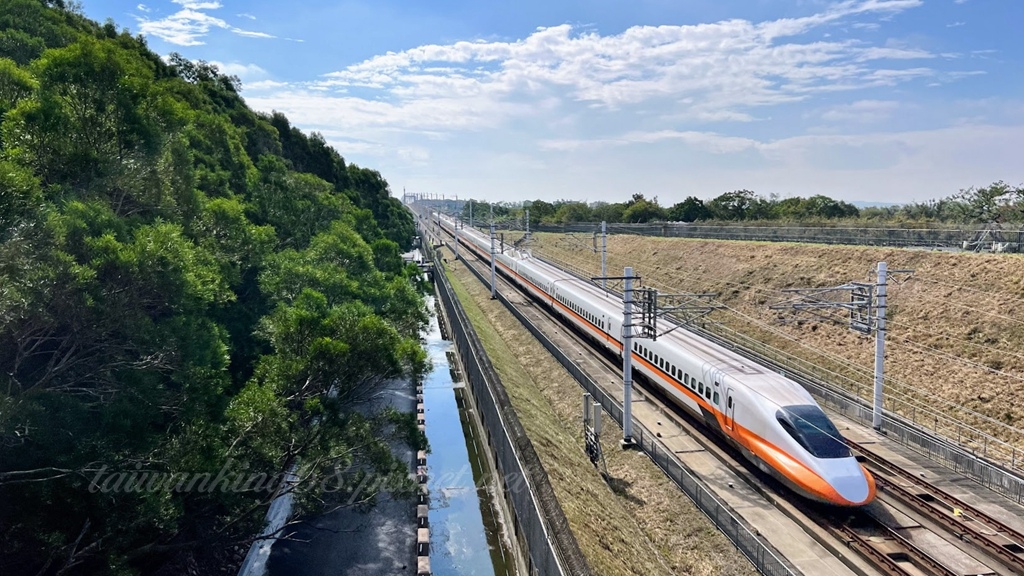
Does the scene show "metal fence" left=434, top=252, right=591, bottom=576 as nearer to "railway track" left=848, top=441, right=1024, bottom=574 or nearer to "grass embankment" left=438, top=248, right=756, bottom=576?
"grass embankment" left=438, top=248, right=756, bottom=576

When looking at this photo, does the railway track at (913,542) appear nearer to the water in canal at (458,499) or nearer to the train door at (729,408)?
the train door at (729,408)

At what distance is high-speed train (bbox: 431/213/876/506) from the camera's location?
43.4 ft

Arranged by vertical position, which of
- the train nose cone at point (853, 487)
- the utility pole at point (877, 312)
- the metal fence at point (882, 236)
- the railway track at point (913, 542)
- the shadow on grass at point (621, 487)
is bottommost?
the shadow on grass at point (621, 487)

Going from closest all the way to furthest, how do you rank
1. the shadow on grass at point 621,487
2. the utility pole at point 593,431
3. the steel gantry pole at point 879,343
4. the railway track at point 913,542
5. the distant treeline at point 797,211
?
the railway track at point 913,542
the shadow on grass at point 621,487
the utility pole at point 593,431
the steel gantry pole at point 879,343
the distant treeline at point 797,211

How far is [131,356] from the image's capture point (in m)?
10.1

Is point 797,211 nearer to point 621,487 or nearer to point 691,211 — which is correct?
point 691,211

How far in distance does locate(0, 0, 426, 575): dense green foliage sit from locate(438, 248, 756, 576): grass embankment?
4.60 m

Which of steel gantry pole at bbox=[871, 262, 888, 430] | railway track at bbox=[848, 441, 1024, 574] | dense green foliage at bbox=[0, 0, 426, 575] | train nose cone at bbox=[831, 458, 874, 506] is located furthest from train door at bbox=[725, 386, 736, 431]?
dense green foliage at bbox=[0, 0, 426, 575]

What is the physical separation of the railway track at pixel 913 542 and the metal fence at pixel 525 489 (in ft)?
18.8

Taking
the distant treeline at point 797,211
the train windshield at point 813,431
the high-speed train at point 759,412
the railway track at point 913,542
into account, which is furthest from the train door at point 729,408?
the distant treeline at point 797,211

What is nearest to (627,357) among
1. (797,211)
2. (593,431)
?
(593,431)

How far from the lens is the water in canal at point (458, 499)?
54.9ft

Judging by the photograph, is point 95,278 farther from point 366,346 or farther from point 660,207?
point 660,207

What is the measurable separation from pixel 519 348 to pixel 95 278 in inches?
1033
